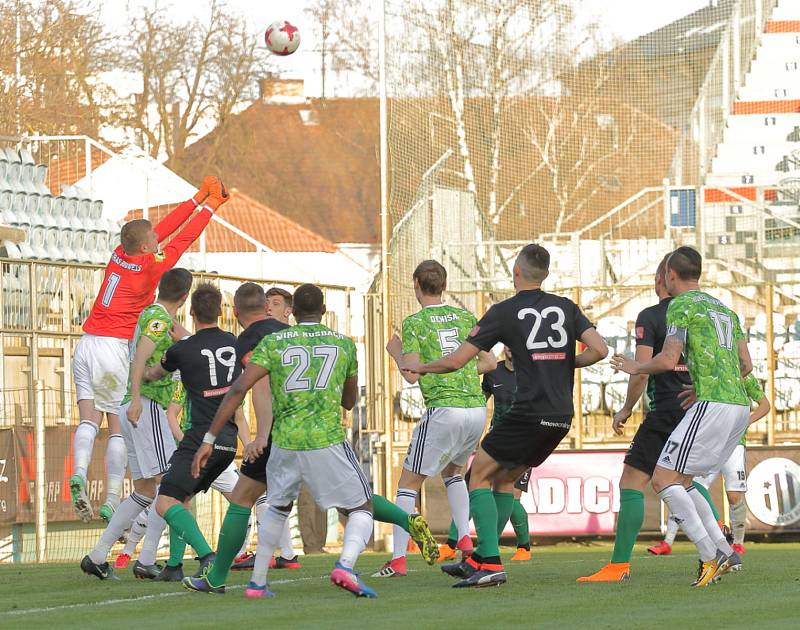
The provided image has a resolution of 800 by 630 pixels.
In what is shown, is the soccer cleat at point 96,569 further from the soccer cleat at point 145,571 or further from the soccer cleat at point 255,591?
the soccer cleat at point 255,591

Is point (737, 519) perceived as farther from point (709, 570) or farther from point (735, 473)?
point (709, 570)

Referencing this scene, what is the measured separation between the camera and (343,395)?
8.73 meters

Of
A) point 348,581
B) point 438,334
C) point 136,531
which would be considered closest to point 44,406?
point 136,531

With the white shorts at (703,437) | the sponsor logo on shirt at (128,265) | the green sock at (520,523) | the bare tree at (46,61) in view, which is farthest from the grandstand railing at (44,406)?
the bare tree at (46,61)

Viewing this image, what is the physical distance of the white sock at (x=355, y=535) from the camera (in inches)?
334

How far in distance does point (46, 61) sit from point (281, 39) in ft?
73.8

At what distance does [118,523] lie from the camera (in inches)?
406

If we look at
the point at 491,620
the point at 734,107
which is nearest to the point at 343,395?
the point at 491,620

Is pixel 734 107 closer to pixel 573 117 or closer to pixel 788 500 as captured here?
pixel 573 117

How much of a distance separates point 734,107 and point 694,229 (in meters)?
4.85

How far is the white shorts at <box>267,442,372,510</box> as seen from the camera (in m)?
8.43

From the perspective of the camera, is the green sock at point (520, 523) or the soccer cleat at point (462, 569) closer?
the soccer cleat at point (462, 569)

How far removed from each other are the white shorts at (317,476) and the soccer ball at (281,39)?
34.1ft

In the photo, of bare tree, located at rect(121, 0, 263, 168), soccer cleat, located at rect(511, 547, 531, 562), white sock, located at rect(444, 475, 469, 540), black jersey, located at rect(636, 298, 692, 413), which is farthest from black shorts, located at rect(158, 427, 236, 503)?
bare tree, located at rect(121, 0, 263, 168)
